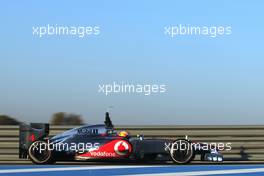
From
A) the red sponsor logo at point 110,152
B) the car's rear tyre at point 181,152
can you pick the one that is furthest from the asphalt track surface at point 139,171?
the car's rear tyre at point 181,152

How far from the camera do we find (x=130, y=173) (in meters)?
6.86

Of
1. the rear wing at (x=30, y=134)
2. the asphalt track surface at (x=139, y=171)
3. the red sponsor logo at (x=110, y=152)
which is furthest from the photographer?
the rear wing at (x=30, y=134)

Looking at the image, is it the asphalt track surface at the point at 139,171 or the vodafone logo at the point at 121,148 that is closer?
the asphalt track surface at the point at 139,171

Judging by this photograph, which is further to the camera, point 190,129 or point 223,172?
point 190,129

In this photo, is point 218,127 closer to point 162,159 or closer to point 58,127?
point 162,159

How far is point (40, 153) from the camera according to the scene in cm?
876

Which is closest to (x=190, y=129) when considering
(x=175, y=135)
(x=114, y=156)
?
(x=175, y=135)

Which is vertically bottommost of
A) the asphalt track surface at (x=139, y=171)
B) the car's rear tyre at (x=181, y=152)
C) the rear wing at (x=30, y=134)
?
the asphalt track surface at (x=139, y=171)

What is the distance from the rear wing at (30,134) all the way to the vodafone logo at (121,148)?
1.41 metres

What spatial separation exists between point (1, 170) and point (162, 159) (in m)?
3.12

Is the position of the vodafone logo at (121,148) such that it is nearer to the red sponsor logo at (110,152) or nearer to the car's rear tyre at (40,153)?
the red sponsor logo at (110,152)

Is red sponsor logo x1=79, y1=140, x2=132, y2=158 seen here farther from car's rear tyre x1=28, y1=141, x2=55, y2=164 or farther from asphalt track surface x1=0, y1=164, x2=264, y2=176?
asphalt track surface x1=0, y1=164, x2=264, y2=176

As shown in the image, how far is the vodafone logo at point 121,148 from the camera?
28.6 feet

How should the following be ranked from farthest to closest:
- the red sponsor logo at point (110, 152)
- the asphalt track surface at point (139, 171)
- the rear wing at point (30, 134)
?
the rear wing at point (30, 134) → the red sponsor logo at point (110, 152) → the asphalt track surface at point (139, 171)
